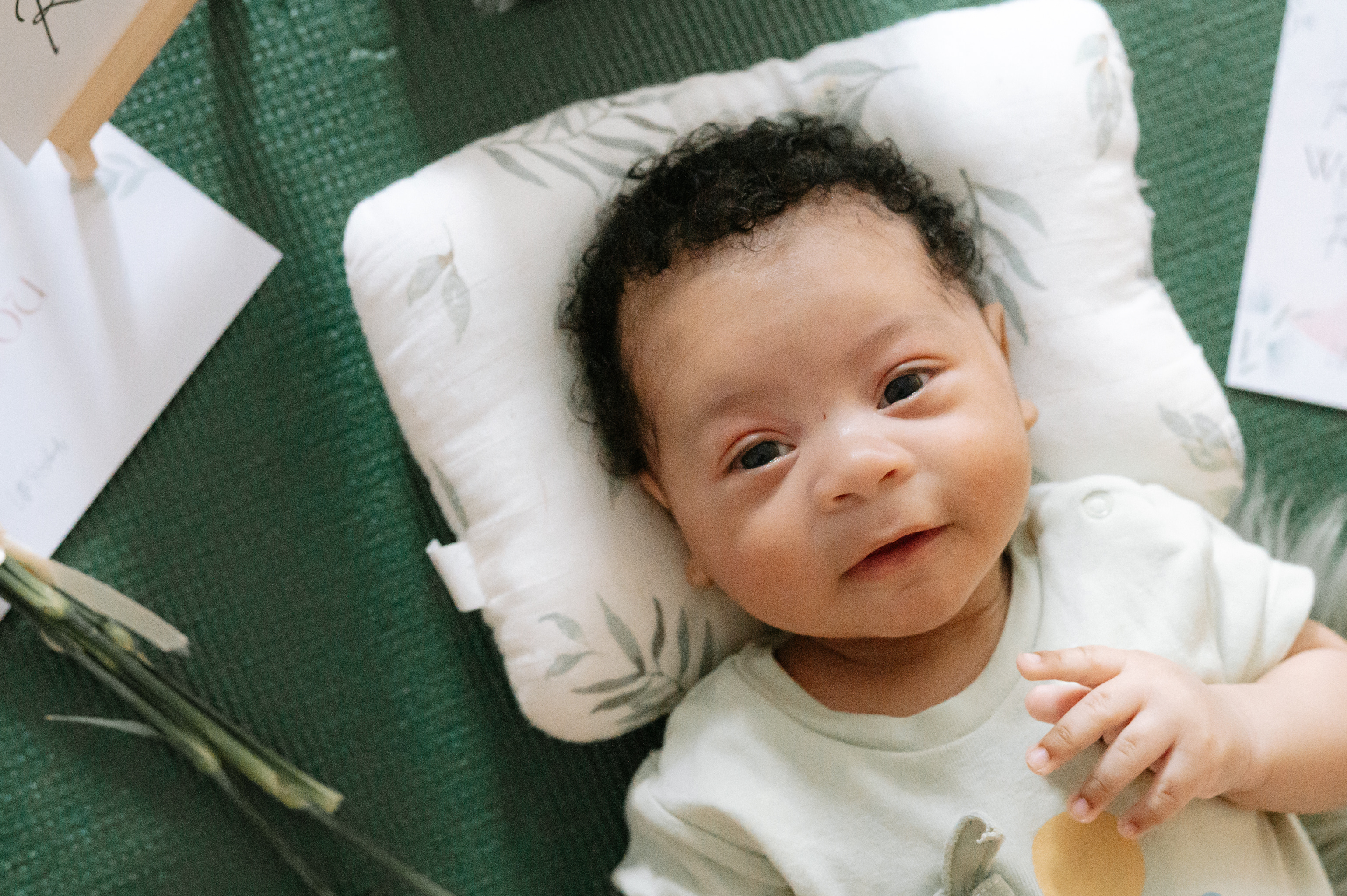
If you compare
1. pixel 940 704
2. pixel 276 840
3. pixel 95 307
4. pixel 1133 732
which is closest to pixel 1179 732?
pixel 1133 732

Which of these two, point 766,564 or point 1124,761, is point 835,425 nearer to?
point 766,564

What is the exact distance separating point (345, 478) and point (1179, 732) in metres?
0.72

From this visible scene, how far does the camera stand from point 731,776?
0.84 m

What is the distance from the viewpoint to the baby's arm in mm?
744

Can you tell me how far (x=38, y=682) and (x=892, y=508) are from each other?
0.76 meters

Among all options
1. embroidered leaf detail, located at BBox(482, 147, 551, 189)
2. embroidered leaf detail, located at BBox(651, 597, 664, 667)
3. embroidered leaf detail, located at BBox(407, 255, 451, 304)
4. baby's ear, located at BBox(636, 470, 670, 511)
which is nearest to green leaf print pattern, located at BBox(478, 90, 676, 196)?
embroidered leaf detail, located at BBox(482, 147, 551, 189)

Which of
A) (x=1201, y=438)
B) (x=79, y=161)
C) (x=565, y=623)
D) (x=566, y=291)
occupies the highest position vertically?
(x=79, y=161)

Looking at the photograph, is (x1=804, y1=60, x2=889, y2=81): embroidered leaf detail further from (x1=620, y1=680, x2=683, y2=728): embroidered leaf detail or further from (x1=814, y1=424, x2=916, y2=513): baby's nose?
(x1=620, y1=680, x2=683, y2=728): embroidered leaf detail

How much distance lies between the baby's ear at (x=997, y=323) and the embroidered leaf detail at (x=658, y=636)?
35 cm

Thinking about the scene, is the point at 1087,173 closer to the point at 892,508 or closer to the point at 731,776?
the point at 892,508

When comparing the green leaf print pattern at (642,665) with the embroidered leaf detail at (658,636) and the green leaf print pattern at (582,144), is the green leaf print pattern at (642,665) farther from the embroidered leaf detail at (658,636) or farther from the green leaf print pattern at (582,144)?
the green leaf print pattern at (582,144)

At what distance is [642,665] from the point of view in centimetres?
90

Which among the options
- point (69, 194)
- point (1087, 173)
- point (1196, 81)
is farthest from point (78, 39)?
point (1196, 81)

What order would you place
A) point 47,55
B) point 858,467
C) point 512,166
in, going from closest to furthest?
point 858,467 → point 47,55 → point 512,166
